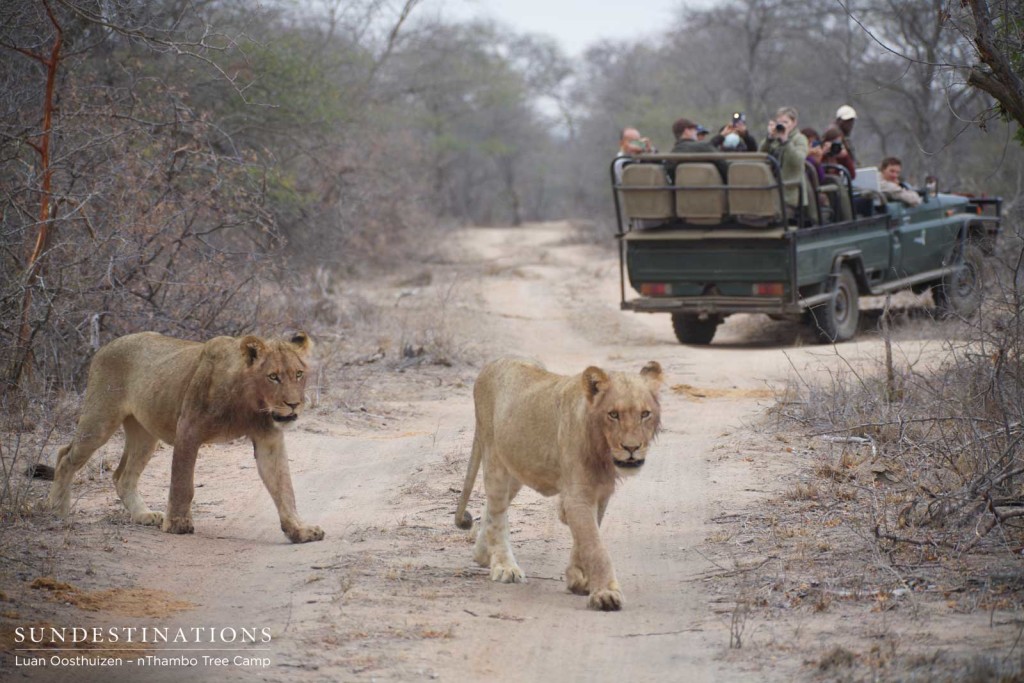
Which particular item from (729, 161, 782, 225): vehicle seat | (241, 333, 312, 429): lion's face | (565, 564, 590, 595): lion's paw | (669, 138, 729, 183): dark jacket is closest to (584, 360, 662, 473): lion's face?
(565, 564, 590, 595): lion's paw

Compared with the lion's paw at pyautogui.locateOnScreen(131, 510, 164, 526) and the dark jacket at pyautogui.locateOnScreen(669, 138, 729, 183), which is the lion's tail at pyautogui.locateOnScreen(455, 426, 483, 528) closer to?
the lion's paw at pyautogui.locateOnScreen(131, 510, 164, 526)

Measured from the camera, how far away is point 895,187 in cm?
1377

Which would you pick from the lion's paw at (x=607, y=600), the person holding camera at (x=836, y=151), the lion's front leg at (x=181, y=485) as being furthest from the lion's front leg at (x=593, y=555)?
the person holding camera at (x=836, y=151)

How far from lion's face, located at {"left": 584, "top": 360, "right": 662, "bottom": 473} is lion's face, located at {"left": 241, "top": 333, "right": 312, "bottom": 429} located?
1.58 meters

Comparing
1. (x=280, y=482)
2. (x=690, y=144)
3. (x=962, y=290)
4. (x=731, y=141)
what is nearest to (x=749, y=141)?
(x=731, y=141)

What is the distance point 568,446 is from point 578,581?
58 centimetres

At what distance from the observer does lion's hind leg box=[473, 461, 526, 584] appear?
210 inches

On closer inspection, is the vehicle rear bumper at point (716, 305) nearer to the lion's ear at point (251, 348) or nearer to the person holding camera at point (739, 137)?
the person holding camera at point (739, 137)

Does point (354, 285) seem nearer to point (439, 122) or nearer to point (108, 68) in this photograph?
point (108, 68)

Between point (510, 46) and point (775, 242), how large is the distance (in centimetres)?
4589

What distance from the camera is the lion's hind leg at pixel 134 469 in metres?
6.34

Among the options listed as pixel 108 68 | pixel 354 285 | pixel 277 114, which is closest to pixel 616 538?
pixel 108 68

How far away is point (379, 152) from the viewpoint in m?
21.7

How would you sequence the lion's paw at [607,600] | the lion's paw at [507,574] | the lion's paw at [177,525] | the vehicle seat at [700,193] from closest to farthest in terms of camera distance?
the lion's paw at [607,600], the lion's paw at [507,574], the lion's paw at [177,525], the vehicle seat at [700,193]
